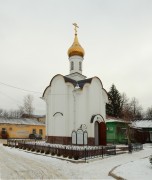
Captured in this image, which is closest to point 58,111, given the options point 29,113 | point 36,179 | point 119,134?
point 119,134

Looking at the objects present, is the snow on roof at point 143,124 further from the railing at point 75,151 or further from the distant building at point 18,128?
the railing at point 75,151

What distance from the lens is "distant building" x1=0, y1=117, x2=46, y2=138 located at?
4442 centimetres

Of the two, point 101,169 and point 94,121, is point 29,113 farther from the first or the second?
point 101,169

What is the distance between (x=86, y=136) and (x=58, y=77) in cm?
766

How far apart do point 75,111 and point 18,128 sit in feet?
74.7

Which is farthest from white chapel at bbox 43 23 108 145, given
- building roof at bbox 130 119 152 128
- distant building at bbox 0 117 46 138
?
distant building at bbox 0 117 46 138

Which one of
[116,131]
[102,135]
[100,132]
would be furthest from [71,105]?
[116,131]

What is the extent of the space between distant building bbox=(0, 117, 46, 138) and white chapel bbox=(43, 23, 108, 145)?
1780cm

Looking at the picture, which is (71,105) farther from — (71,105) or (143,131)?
(143,131)

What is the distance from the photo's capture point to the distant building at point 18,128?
146ft

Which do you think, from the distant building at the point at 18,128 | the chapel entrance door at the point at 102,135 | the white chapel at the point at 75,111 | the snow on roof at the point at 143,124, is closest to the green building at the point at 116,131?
the snow on roof at the point at 143,124

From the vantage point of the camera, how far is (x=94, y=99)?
1104 inches

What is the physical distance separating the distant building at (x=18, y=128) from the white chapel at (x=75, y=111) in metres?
17.8

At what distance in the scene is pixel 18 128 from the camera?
4606cm
